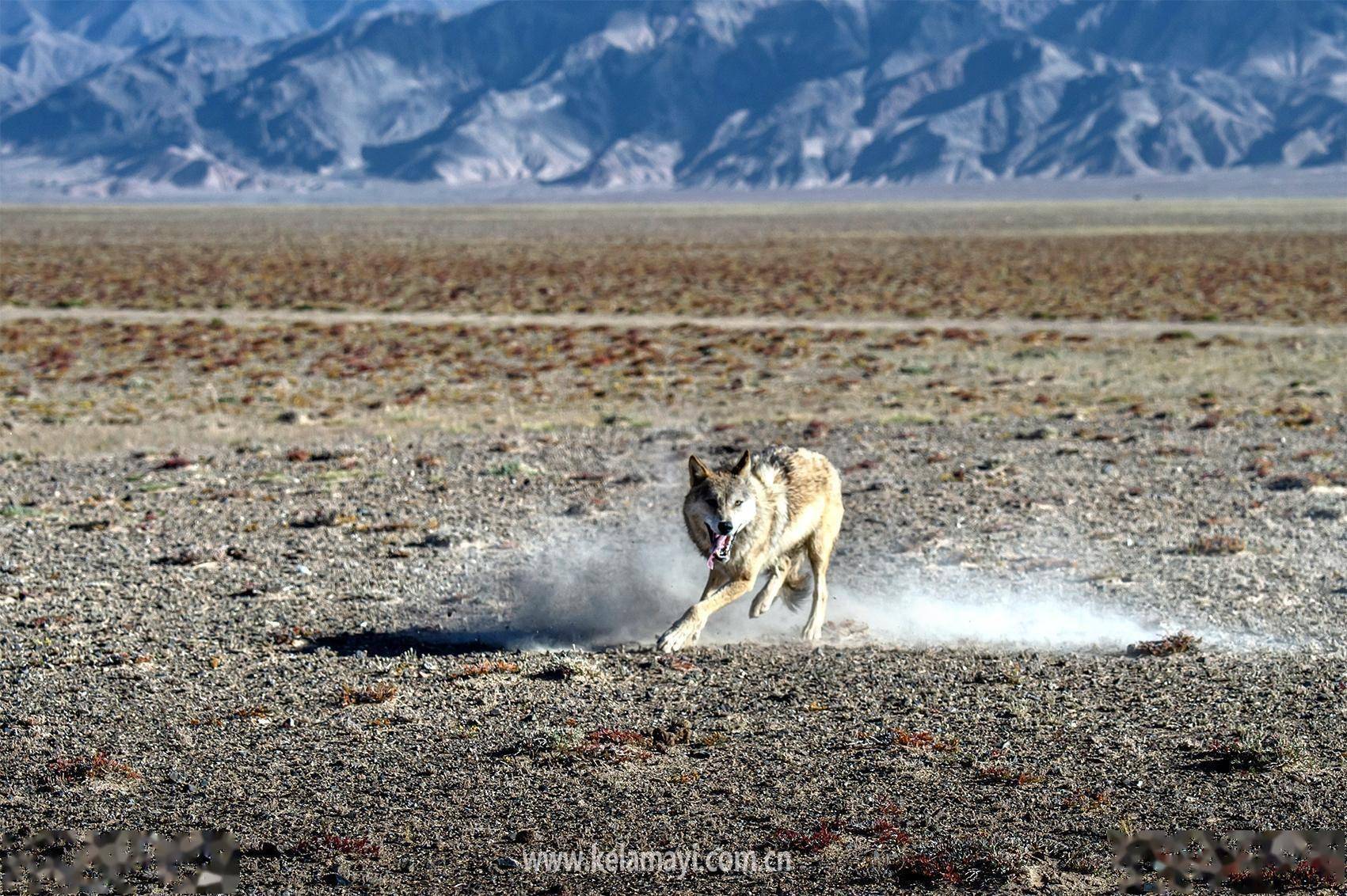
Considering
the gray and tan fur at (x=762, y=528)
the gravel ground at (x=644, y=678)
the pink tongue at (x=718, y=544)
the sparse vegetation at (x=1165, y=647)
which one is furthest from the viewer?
the sparse vegetation at (x=1165, y=647)

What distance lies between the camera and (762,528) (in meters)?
9.34

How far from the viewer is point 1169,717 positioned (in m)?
8.05

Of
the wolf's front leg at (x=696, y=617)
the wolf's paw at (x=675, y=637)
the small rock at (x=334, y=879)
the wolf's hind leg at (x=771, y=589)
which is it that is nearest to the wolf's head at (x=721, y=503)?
the wolf's front leg at (x=696, y=617)

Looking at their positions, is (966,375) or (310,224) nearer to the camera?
(966,375)

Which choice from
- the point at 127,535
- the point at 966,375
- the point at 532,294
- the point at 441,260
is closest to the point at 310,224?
the point at 441,260

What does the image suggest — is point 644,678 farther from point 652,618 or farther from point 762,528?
point 652,618

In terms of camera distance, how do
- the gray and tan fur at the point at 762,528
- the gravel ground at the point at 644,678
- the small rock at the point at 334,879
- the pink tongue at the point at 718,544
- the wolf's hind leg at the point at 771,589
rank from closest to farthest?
the small rock at the point at 334,879
the gravel ground at the point at 644,678
the pink tongue at the point at 718,544
the gray and tan fur at the point at 762,528
the wolf's hind leg at the point at 771,589

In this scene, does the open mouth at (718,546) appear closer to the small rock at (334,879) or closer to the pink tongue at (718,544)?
the pink tongue at (718,544)

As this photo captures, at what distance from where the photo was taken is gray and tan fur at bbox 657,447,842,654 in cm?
895

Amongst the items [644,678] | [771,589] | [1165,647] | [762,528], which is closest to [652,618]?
[771,589]

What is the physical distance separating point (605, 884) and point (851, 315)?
30949 mm

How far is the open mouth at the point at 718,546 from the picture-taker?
8.78 m

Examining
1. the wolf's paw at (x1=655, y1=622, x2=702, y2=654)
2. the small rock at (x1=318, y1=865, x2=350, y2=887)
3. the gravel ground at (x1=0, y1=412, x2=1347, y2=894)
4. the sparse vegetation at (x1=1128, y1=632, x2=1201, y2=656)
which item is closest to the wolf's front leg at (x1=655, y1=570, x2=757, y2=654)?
the wolf's paw at (x1=655, y1=622, x2=702, y2=654)

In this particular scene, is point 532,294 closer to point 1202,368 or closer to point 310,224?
point 1202,368
